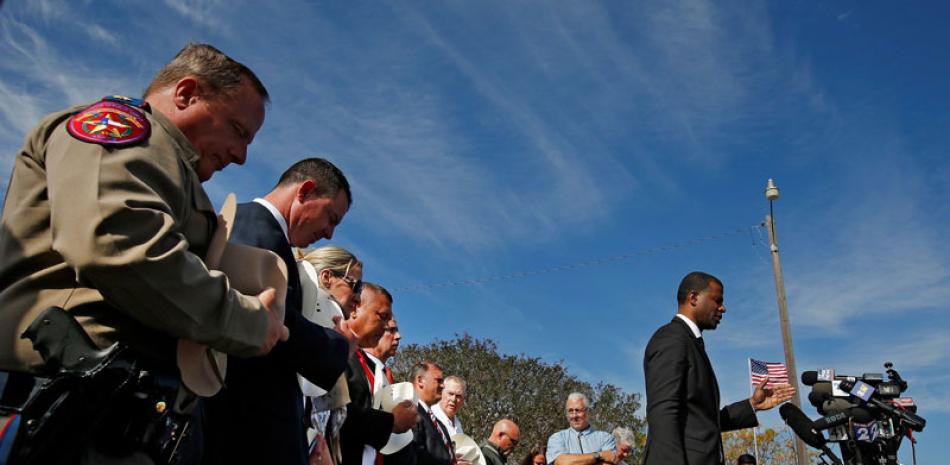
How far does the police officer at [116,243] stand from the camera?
68.1 inches

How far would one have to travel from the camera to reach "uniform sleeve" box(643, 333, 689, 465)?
4.61 meters

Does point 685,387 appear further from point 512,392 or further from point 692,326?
point 512,392

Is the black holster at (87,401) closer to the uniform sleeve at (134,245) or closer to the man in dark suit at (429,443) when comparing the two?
the uniform sleeve at (134,245)

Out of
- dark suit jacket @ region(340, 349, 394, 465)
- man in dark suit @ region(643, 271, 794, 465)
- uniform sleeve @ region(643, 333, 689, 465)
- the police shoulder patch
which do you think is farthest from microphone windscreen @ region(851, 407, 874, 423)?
the police shoulder patch

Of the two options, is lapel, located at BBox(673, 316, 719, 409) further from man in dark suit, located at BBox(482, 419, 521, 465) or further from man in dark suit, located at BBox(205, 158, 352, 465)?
man in dark suit, located at BBox(482, 419, 521, 465)

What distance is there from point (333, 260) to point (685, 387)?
2362 millimetres

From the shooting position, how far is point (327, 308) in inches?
140

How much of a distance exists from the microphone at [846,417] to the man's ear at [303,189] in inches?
200

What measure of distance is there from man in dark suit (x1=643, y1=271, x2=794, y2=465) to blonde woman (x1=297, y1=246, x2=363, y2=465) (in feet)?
6.50

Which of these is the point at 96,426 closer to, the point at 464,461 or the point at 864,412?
the point at 464,461

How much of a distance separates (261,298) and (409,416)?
222 centimetres

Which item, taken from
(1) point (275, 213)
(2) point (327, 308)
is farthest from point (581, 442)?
(1) point (275, 213)

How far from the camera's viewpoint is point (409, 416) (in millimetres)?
4125

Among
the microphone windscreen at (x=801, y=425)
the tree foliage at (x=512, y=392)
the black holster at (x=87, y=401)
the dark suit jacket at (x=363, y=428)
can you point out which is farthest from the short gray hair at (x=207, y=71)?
the tree foliage at (x=512, y=392)
